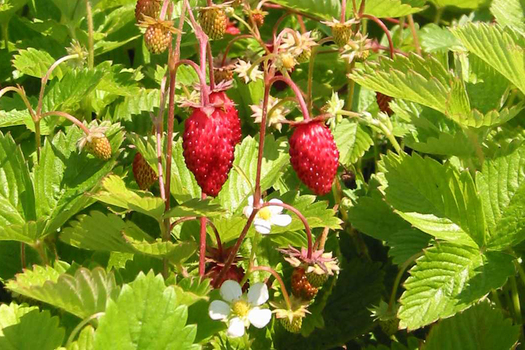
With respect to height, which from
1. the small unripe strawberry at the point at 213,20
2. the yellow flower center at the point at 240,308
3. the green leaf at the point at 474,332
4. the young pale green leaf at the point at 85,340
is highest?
the small unripe strawberry at the point at 213,20

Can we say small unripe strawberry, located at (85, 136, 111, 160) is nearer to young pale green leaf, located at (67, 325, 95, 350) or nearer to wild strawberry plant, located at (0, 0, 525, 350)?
wild strawberry plant, located at (0, 0, 525, 350)

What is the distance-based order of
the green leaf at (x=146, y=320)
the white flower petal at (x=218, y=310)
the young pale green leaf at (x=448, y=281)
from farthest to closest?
1. the young pale green leaf at (x=448, y=281)
2. the white flower petal at (x=218, y=310)
3. the green leaf at (x=146, y=320)

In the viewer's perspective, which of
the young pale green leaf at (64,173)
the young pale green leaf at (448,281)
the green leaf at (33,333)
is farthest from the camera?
the young pale green leaf at (64,173)

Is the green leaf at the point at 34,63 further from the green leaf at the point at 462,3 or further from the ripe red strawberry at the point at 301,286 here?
the green leaf at the point at 462,3

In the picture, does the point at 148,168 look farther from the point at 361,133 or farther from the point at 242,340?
the point at 361,133

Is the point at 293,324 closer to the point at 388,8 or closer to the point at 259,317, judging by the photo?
the point at 259,317

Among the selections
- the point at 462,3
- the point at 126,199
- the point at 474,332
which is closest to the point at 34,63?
the point at 126,199

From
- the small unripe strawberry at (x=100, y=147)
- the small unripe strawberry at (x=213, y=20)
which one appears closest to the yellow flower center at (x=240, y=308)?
the small unripe strawberry at (x=100, y=147)
